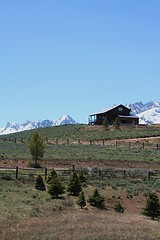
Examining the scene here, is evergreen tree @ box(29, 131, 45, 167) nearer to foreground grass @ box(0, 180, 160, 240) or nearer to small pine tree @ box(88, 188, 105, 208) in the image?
foreground grass @ box(0, 180, 160, 240)

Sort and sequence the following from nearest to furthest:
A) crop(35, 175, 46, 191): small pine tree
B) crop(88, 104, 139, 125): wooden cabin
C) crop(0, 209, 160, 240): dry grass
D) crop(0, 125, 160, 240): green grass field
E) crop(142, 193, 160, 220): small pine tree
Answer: crop(0, 209, 160, 240): dry grass, crop(0, 125, 160, 240): green grass field, crop(142, 193, 160, 220): small pine tree, crop(35, 175, 46, 191): small pine tree, crop(88, 104, 139, 125): wooden cabin

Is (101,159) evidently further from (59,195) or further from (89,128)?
(89,128)

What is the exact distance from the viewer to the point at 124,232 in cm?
2580

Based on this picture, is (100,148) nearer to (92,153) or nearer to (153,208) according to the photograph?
(92,153)

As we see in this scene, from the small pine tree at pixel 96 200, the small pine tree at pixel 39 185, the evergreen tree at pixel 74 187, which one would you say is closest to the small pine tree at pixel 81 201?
the small pine tree at pixel 96 200

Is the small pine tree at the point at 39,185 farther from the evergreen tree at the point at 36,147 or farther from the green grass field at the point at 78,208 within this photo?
the evergreen tree at the point at 36,147

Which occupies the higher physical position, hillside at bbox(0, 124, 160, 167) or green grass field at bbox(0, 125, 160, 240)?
hillside at bbox(0, 124, 160, 167)

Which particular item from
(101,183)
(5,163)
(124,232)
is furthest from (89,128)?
(124,232)

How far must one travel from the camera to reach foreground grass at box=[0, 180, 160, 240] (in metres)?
25.3

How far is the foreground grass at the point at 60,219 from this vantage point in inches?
996

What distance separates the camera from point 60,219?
29.3m

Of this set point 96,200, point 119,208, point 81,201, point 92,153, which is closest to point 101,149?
point 92,153

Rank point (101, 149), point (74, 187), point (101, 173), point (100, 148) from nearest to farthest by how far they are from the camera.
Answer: point (74, 187)
point (101, 173)
point (101, 149)
point (100, 148)

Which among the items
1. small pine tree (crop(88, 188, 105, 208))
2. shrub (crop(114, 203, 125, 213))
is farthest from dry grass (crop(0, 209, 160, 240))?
small pine tree (crop(88, 188, 105, 208))
